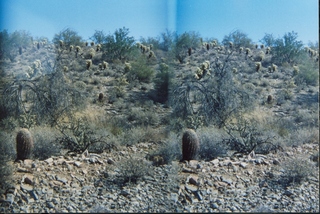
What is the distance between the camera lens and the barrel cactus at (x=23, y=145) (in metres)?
6.90

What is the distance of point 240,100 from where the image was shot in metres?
9.30

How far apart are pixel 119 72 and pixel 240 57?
4.31m

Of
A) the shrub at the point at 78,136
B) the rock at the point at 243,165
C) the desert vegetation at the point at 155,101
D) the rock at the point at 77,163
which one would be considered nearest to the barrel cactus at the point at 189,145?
the desert vegetation at the point at 155,101

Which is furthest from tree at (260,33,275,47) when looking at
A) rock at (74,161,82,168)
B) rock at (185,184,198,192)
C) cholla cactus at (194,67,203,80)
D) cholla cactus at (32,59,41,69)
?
cholla cactus at (32,59,41,69)

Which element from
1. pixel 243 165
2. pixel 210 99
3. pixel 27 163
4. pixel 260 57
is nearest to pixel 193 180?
pixel 243 165

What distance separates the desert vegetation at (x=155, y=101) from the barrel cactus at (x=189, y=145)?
0.02 meters

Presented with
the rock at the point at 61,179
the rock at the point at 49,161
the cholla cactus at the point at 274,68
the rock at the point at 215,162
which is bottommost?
the rock at the point at 61,179

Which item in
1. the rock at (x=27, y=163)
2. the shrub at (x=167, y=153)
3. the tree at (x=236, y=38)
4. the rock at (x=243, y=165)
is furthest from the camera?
the tree at (x=236, y=38)

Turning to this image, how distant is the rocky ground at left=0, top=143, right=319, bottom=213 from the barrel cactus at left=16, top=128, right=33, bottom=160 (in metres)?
0.24

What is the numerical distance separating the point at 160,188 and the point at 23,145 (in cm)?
282

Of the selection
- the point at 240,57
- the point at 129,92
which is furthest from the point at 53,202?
the point at 240,57

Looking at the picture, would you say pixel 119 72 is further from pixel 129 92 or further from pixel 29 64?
pixel 29 64

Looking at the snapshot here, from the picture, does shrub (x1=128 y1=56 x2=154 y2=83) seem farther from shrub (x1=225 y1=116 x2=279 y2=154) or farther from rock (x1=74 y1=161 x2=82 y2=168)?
rock (x1=74 y1=161 x2=82 y2=168)

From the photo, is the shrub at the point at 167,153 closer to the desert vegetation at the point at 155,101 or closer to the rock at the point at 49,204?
the desert vegetation at the point at 155,101
